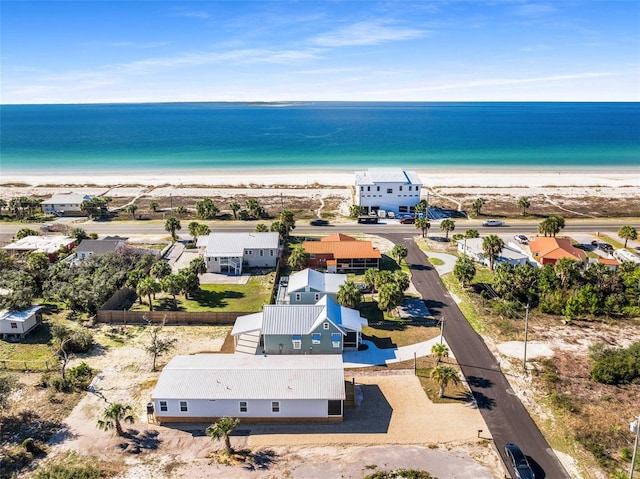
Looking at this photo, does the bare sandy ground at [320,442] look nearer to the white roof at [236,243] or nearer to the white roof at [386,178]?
the white roof at [236,243]

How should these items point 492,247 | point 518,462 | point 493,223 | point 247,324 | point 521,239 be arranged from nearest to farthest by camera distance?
point 518,462 → point 247,324 → point 492,247 → point 521,239 → point 493,223

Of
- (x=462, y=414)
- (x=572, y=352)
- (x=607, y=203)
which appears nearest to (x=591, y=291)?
(x=572, y=352)

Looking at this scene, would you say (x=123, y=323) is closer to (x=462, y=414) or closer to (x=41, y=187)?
(x=462, y=414)

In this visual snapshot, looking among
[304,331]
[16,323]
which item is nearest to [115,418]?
[304,331]

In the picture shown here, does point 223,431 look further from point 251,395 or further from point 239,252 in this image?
point 239,252

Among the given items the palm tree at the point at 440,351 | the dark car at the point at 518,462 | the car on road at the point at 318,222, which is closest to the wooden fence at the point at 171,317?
the palm tree at the point at 440,351

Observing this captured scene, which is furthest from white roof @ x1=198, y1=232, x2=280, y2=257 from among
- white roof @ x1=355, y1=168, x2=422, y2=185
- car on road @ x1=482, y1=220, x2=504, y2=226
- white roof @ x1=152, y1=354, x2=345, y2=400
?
car on road @ x1=482, y1=220, x2=504, y2=226

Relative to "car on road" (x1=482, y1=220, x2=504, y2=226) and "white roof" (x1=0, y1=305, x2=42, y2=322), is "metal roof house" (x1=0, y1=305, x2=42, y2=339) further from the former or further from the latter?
"car on road" (x1=482, y1=220, x2=504, y2=226)
